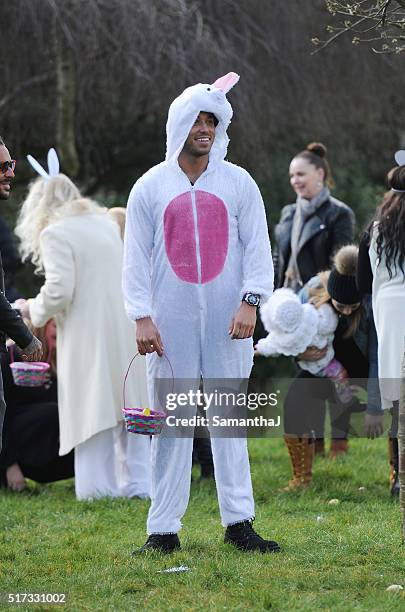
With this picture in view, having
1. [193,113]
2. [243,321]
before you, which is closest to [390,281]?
[243,321]

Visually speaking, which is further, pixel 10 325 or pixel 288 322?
pixel 288 322

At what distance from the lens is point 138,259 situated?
5590 millimetres

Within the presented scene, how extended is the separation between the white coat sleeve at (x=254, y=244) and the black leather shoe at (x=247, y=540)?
1115mm

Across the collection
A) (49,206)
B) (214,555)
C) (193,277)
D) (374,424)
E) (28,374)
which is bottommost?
(214,555)

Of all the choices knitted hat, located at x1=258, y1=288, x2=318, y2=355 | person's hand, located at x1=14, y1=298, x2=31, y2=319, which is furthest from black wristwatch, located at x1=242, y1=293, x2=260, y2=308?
person's hand, located at x1=14, y1=298, x2=31, y2=319

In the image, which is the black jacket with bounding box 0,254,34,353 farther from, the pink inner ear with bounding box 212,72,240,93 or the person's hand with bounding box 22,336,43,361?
the pink inner ear with bounding box 212,72,240,93

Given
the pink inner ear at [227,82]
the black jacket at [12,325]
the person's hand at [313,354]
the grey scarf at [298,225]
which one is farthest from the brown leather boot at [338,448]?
the black jacket at [12,325]

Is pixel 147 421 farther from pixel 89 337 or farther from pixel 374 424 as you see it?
pixel 89 337

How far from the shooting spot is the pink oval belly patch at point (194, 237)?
559cm

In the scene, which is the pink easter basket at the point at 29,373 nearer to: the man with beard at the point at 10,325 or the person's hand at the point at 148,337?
the person's hand at the point at 148,337

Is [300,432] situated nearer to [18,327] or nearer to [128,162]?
[18,327]

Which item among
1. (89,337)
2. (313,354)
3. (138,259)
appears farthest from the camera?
(89,337)

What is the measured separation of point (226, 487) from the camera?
571 cm

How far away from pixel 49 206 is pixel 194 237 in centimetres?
274
